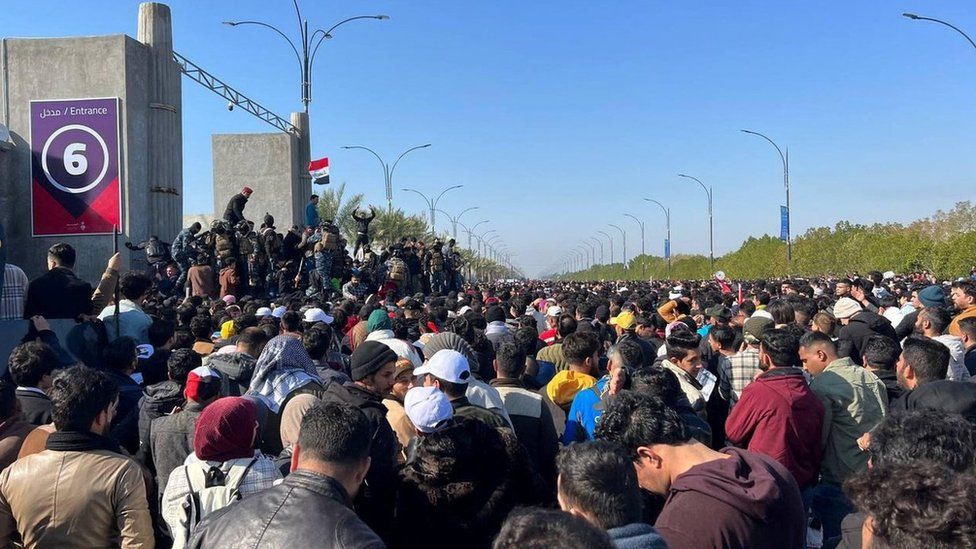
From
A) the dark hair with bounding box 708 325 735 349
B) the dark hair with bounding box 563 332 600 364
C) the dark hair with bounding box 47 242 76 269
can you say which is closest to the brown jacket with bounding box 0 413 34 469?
the dark hair with bounding box 563 332 600 364

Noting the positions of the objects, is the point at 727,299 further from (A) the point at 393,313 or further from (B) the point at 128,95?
(B) the point at 128,95

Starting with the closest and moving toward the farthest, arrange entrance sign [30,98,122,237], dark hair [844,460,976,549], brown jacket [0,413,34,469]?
1. dark hair [844,460,976,549]
2. brown jacket [0,413,34,469]
3. entrance sign [30,98,122,237]

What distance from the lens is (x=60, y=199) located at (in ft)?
63.7

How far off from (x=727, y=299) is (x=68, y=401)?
43.5 ft

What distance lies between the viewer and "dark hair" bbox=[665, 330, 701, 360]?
619 cm

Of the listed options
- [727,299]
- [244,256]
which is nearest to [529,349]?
[727,299]

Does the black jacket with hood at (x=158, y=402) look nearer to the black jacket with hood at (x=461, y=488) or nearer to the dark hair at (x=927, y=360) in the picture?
the black jacket with hood at (x=461, y=488)

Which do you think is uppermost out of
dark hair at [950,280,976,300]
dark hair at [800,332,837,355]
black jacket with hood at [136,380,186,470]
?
dark hair at [950,280,976,300]

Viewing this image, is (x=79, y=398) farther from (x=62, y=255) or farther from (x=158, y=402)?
(x=62, y=255)

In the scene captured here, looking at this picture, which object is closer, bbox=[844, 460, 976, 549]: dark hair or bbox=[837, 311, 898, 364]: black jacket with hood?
bbox=[844, 460, 976, 549]: dark hair

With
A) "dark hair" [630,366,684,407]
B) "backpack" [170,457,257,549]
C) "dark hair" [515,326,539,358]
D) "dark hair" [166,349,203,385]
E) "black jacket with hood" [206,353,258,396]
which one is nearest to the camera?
"backpack" [170,457,257,549]

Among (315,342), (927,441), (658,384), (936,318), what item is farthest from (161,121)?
(927,441)

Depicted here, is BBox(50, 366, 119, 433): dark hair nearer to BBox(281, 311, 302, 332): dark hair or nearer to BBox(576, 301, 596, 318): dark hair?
BBox(281, 311, 302, 332): dark hair

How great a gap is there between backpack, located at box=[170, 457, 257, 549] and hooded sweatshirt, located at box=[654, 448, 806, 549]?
192cm
